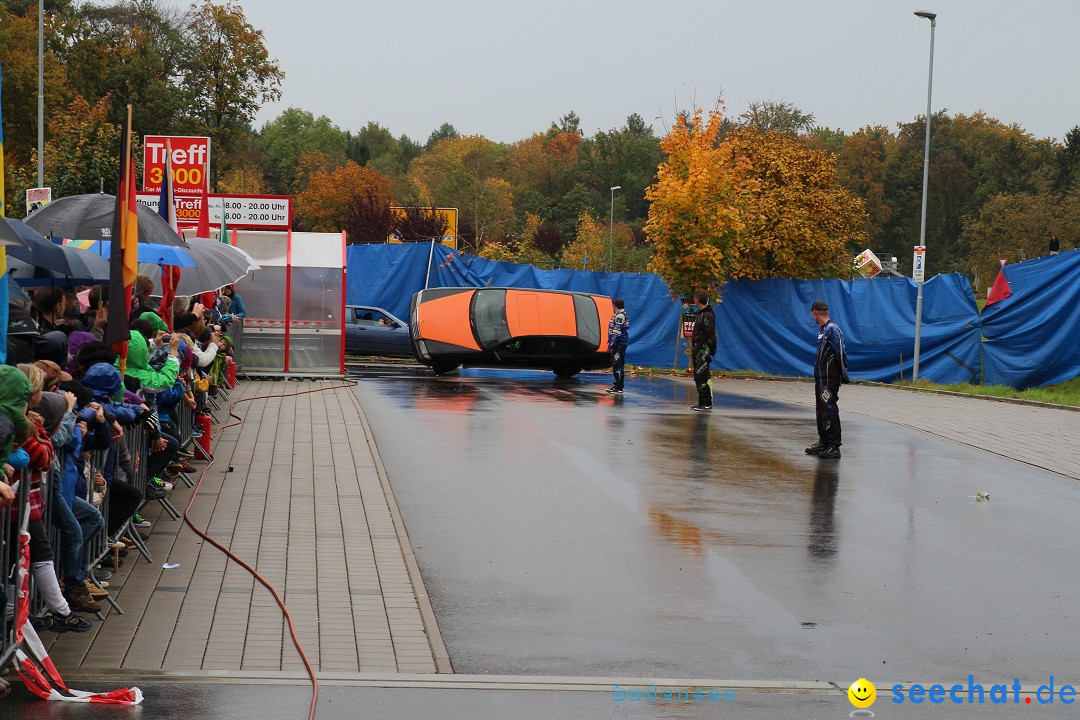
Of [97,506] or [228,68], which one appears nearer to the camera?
[97,506]

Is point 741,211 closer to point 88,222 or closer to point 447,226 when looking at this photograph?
→ point 88,222

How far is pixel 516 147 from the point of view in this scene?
115 m

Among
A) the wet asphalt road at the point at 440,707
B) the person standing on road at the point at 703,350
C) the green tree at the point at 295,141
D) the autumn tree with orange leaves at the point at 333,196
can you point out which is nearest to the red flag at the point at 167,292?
the wet asphalt road at the point at 440,707

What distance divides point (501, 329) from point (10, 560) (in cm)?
2047

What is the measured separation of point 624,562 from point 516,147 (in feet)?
357

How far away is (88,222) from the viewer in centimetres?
1145

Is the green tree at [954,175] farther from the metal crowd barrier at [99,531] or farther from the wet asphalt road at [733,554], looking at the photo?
the metal crowd barrier at [99,531]

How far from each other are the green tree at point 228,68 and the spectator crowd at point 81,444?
31.9 meters

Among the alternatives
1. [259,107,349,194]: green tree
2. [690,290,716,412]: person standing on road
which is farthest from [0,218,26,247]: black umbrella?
[259,107,349,194]: green tree

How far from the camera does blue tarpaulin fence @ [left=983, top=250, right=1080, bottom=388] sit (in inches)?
958

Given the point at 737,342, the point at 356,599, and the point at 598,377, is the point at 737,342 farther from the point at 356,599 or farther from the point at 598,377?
the point at 356,599

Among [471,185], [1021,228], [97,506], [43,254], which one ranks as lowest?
[97,506]

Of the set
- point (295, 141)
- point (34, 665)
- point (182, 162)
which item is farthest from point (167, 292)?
point (295, 141)

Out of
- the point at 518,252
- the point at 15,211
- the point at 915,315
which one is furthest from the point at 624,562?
the point at 518,252
